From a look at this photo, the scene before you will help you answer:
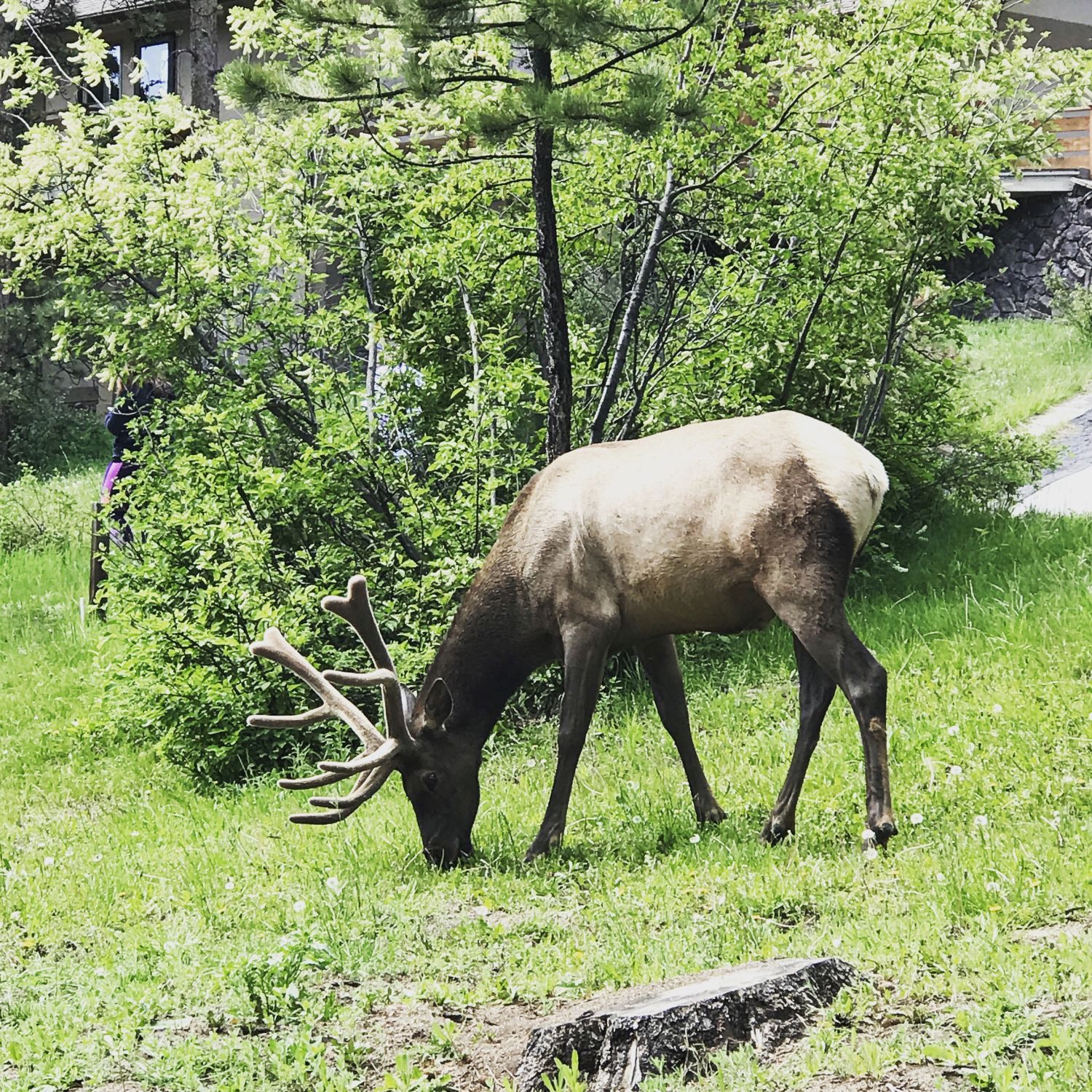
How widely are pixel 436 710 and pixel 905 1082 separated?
12.4ft

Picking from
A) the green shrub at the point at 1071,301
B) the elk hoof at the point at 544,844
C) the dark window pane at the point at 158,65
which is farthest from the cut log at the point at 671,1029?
the dark window pane at the point at 158,65

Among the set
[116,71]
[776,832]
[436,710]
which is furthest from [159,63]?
[776,832]

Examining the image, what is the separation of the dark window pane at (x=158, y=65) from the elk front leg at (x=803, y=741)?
24.7 m

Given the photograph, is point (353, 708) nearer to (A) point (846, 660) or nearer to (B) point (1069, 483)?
(A) point (846, 660)

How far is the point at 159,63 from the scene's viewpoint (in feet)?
92.5

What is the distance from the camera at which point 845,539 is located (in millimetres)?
5906

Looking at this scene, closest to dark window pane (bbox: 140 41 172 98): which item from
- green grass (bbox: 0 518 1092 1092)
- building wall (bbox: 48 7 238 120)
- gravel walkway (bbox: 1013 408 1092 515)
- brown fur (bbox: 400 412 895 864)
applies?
building wall (bbox: 48 7 238 120)

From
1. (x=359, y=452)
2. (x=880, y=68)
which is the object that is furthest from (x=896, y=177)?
(x=359, y=452)

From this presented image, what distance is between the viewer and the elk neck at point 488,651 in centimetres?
700

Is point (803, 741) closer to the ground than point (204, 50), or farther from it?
closer to the ground

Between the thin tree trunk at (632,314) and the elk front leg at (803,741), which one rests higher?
the thin tree trunk at (632,314)

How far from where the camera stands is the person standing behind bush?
34.3ft

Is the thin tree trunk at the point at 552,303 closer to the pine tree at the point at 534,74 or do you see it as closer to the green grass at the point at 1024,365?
the pine tree at the point at 534,74

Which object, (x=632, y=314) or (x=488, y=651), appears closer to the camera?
(x=488, y=651)
